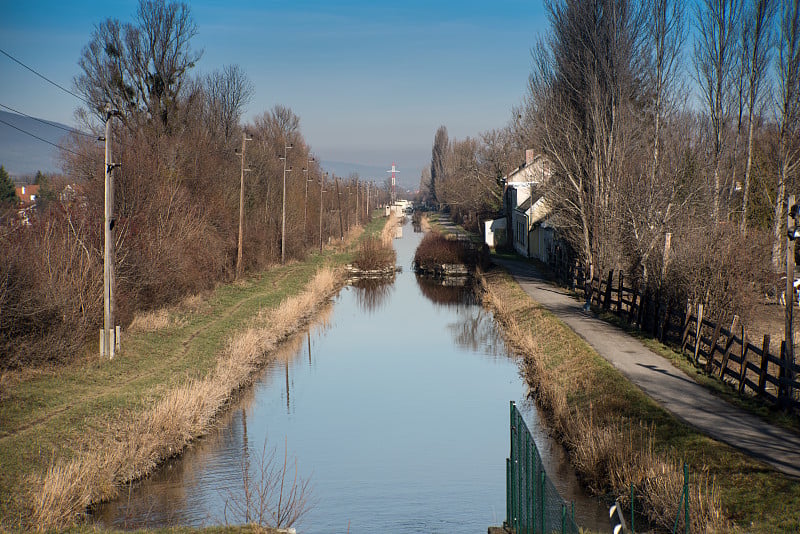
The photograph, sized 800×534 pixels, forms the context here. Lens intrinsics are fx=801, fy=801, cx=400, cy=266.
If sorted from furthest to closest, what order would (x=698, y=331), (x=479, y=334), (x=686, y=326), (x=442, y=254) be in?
(x=442, y=254) < (x=479, y=334) < (x=686, y=326) < (x=698, y=331)

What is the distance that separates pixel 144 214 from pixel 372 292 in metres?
18.5

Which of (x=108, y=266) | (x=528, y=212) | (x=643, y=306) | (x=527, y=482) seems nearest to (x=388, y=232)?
(x=528, y=212)

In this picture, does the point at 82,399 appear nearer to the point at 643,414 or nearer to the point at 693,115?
the point at 643,414

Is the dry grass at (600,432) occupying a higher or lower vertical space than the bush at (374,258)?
lower

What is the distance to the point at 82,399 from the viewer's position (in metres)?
16.0

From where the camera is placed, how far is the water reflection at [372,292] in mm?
38375

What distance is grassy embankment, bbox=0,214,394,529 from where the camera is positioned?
11383 millimetres

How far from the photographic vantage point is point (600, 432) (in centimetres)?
1411

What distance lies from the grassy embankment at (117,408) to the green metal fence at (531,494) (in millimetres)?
6034

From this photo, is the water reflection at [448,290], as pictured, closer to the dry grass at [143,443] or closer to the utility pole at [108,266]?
the dry grass at [143,443]

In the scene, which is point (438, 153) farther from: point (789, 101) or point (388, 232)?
point (789, 101)

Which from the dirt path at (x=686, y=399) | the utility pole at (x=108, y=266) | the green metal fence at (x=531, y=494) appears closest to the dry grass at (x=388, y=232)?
the dirt path at (x=686, y=399)

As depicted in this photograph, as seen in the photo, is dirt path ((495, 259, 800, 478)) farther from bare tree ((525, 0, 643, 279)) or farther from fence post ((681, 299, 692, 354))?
bare tree ((525, 0, 643, 279))

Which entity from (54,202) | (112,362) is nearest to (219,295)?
(54,202)
